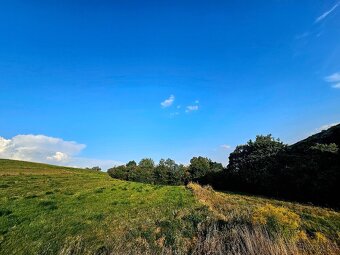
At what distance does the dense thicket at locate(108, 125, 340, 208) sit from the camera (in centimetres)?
4188

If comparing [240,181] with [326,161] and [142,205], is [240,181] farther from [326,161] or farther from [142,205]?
[142,205]

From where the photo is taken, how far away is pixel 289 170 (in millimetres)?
52031

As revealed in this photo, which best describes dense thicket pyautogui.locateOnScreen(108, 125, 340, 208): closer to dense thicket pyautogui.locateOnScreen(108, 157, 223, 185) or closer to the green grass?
dense thicket pyautogui.locateOnScreen(108, 157, 223, 185)

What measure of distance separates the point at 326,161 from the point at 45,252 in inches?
1700

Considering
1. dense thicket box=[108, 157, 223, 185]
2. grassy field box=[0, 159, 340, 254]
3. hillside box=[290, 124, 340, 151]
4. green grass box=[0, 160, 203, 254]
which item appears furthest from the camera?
dense thicket box=[108, 157, 223, 185]

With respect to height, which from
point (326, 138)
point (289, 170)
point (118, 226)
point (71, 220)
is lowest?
point (118, 226)

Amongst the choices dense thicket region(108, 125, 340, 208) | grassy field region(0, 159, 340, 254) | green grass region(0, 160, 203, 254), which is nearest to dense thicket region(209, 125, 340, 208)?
dense thicket region(108, 125, 340, 208)

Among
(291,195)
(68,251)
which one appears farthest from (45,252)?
(291,195)

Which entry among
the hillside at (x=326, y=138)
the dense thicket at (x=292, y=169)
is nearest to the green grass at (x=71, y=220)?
the dense thicket at (x=292, y=169)

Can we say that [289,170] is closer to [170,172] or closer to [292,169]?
[292,169]

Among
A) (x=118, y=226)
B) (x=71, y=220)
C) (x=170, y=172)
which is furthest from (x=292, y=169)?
(x=170, y=172)

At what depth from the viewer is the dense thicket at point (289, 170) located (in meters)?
41.9

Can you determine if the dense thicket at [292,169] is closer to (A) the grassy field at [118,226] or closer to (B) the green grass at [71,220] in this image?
(A) the grassy field at [118,226]

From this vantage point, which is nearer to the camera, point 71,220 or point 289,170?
point 71,220
